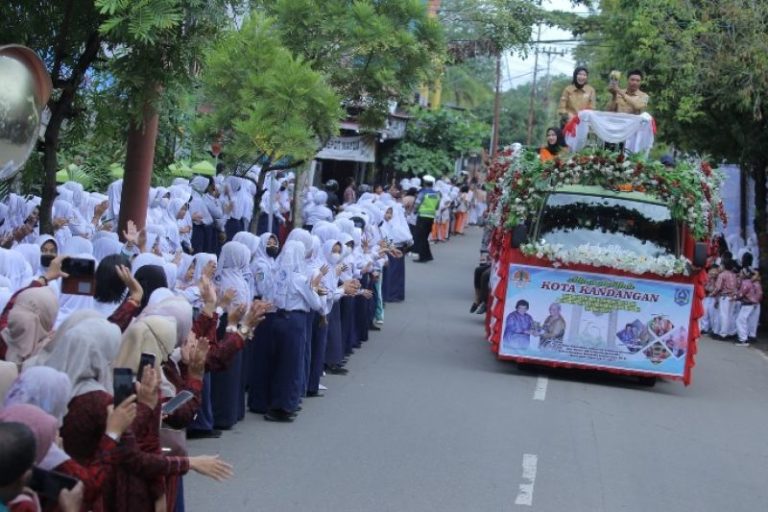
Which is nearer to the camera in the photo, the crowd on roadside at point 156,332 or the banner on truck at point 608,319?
the crowd on roadside at point 156,332

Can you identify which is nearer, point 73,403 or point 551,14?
point 73,403

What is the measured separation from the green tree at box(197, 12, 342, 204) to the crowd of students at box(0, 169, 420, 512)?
46.2 inches

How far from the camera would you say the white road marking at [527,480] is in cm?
960

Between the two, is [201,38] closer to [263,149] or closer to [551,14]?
[263,149]

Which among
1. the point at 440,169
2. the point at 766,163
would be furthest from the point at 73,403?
the point at 440,169

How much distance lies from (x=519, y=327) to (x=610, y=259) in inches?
51.1

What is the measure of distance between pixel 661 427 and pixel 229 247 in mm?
4717

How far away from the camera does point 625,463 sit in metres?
11.2

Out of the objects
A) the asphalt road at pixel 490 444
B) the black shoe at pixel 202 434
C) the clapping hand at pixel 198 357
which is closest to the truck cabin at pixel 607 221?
the asphalt road at pixel 490 444

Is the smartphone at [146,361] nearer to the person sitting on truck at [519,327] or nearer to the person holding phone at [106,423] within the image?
the person holding phone at [106,423]

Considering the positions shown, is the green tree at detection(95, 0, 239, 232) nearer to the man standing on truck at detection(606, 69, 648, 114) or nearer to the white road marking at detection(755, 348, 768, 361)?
the man standing on truck at detection(606, 69, 648, 114)

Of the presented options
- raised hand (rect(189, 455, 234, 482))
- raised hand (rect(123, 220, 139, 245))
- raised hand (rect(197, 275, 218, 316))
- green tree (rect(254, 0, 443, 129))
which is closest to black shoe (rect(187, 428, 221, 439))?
raised hand (rect(123, 220, 139, 245))

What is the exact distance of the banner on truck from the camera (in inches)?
597

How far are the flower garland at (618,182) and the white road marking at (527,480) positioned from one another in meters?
5.11
